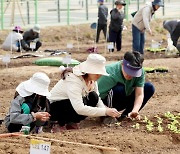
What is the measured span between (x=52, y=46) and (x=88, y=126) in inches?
491

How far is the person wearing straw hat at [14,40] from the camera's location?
1673 centimetres

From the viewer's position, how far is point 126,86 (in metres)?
7.53

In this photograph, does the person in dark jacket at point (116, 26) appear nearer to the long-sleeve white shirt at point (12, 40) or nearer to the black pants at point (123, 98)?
the long-sleeve white shirt at point (12, 40)

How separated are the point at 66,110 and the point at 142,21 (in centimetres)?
738

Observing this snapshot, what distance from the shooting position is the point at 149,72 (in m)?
12.6

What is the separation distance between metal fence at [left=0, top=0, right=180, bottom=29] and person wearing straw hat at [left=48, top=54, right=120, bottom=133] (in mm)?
15009

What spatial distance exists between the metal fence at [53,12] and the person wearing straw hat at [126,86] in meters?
14.8

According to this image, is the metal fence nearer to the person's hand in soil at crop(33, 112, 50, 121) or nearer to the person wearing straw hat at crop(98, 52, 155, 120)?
the person wearing straw hat at crop(98, 52, 155, 120)

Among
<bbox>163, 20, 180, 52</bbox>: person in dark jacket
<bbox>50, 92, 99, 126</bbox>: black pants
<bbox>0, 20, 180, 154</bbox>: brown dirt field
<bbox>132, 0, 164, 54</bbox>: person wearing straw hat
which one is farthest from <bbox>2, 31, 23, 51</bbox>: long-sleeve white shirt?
<bbox>50, 92, 99, 126</bbox>: black pants

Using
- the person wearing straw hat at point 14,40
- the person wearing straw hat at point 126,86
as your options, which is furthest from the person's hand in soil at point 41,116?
the person wearing straw hat at point 14,40

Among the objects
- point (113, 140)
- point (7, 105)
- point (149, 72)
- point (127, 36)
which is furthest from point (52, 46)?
point (113, 140)

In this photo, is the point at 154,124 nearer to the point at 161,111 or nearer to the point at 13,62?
the point at 161,111

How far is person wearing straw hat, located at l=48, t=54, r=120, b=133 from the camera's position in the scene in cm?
693

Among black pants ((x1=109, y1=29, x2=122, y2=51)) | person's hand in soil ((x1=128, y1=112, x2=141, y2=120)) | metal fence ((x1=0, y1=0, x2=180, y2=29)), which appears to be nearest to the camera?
person's hand in soil ((x1=128, y1=112, x2=141, y2=120))
